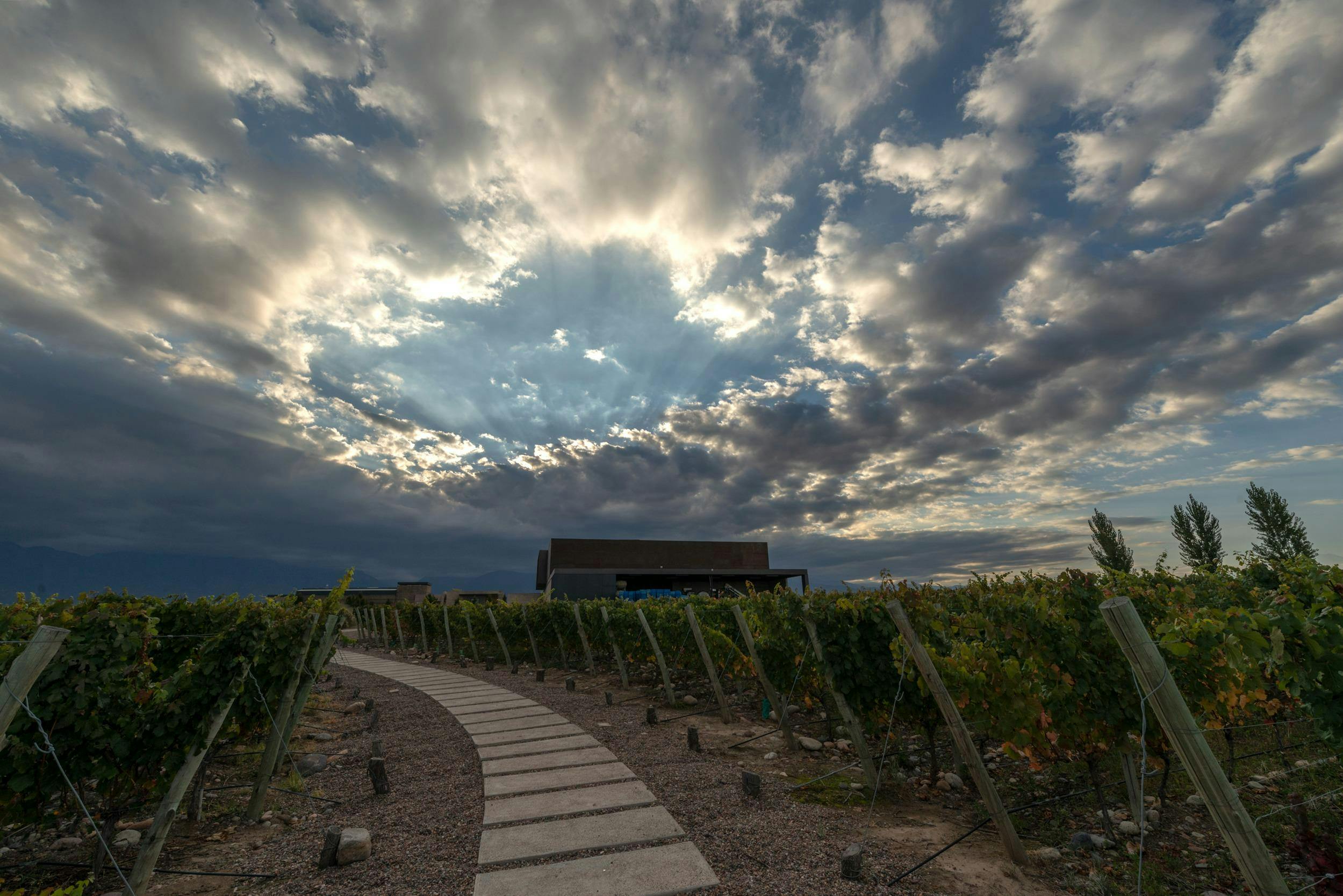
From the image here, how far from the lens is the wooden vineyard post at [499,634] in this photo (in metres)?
18.8

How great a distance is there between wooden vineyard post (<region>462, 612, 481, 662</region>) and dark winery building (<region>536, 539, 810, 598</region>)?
875 inches

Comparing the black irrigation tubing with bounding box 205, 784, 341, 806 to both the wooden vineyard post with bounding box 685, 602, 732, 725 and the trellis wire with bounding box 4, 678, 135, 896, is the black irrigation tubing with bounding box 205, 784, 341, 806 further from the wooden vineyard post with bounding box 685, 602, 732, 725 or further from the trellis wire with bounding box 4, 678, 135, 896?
the wooden vineyard post with bounding box 685, 602, 732, 725

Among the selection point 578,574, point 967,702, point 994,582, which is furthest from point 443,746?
point 578,574

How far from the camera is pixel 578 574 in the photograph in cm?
4606

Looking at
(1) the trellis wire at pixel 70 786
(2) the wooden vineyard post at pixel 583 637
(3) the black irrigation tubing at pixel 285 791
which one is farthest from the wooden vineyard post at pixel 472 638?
(1) the trellis wire at pixel 70 786

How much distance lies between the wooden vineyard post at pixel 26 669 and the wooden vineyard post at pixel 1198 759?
591 centimetres

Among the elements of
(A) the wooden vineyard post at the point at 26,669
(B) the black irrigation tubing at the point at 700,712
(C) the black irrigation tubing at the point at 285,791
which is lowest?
(B) the black irrigation tubing at the point at 700,712

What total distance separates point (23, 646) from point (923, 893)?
692 cm

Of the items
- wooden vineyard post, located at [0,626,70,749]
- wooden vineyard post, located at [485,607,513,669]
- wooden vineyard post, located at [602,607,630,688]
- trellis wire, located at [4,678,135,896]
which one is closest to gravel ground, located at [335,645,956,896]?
trellis wire, located at [4,678,135,896]

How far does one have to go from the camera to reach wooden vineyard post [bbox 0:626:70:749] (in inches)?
123

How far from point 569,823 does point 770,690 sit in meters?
4.38

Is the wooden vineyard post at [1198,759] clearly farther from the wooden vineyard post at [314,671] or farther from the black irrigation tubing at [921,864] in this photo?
the wooden vineyard post at [314,671]

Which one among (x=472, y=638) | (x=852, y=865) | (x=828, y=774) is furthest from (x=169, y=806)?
(x=472, y=638)

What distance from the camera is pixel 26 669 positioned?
3207 millimetres
